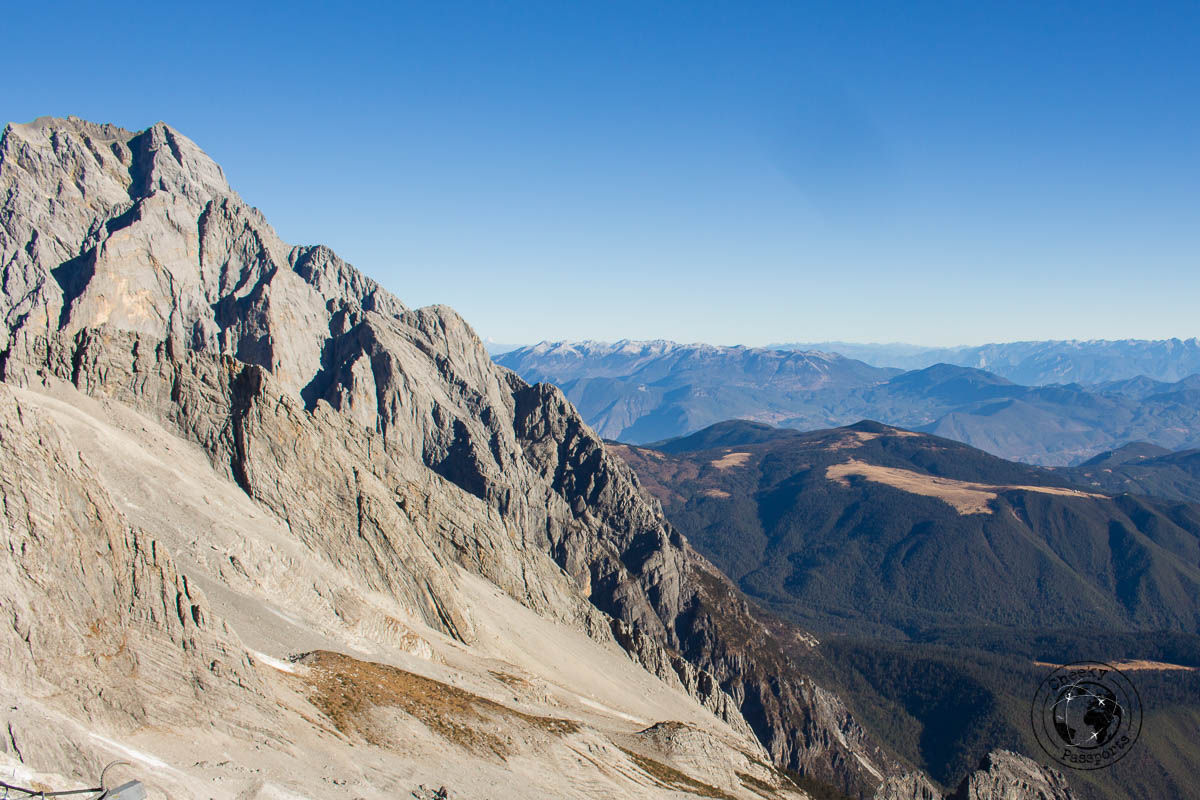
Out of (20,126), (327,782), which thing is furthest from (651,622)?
(20,126)

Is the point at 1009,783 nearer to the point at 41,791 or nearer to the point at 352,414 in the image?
the point at 41,791

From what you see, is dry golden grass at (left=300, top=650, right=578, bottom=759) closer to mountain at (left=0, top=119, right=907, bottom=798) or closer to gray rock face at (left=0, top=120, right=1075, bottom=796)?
mountain at (left=0, top=119, right=907, bottom=798)

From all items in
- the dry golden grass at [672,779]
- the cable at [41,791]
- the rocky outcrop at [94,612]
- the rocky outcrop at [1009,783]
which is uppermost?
the rocky outcrop at [94,612]

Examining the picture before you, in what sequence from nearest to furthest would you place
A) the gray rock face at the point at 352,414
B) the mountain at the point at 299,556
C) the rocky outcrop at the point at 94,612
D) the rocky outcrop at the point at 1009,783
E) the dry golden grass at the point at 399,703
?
the rocky outcrop at the point at 94,612
the mountain at the point at 299,556
the dry golden grass at the point at 399,703
the gray rock face at the point at 352,414
the rocky outcrop at the point at 1009,783

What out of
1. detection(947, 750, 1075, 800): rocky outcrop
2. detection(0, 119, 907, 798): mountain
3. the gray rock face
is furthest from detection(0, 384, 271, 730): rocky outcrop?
detection(947, 750, 1075, 800): rocky outcrop

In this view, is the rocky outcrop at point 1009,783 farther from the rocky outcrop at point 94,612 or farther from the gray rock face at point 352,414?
the rocky outcrop at point 94,612

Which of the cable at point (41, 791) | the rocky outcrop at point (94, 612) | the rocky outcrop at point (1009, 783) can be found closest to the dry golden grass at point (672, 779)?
the rocky outcrop at point (94, 612)

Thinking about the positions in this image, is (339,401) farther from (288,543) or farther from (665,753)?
(665,753)

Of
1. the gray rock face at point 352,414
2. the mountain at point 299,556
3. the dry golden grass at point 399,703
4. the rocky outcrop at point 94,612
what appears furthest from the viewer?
the gray rock face at point 352,414
